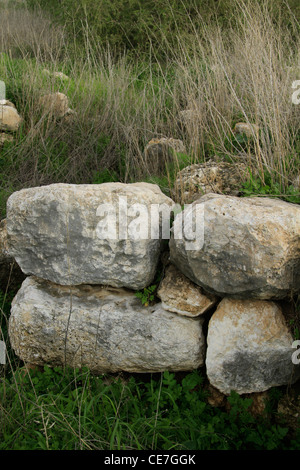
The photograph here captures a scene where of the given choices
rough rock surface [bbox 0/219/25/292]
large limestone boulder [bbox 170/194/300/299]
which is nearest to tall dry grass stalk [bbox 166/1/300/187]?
large limestone boulder [bbox 170/194/300/299]

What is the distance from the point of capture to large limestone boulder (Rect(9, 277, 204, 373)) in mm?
2598

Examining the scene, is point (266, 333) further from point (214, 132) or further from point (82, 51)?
point (82, 51)

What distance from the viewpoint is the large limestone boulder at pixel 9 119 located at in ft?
15.1

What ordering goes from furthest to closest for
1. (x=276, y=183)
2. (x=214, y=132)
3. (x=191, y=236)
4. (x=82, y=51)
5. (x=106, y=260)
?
(x=82, y=51), (x=214, y=132), (x=276, y=183), (x=106, y=260), (x=191, y=236)

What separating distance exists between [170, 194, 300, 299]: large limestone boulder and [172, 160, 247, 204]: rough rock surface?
2.12 ft

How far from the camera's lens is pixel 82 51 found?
600 centimetres

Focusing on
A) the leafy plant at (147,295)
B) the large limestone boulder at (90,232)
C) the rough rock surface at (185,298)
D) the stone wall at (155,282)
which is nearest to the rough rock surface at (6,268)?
the stone wall at (155,282)

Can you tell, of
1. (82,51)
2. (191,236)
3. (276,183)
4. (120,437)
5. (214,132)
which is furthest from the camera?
(82,51)

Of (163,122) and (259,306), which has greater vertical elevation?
(163,122)

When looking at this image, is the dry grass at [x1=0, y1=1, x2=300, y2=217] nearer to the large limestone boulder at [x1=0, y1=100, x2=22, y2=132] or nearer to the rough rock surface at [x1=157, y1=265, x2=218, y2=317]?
the large limestone boulder at [x1=0, y1=100, x2=22, y2=132]

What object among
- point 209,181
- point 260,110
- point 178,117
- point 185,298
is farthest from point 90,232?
point 178,117

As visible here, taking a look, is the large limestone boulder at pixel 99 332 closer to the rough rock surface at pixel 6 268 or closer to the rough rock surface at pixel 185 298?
the rough rock surface at pixel 185 298

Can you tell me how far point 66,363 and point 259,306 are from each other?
4.08ft

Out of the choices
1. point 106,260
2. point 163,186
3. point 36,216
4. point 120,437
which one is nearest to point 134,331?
point 106,260
